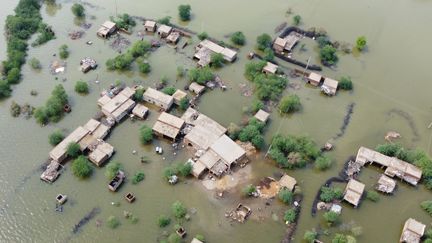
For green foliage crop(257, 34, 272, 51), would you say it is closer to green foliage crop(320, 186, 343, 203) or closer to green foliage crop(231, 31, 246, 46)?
green foliage crop(231, 31, 246, 46)

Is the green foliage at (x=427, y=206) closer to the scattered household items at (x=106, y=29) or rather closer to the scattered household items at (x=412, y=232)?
the scattered household items at (x=412, y=232)

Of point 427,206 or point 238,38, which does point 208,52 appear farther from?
point 427,206

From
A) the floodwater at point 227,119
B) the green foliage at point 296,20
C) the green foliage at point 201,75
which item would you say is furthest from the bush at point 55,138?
the green foliage at point 296,20

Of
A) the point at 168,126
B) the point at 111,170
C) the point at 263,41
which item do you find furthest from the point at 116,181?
the point at 263,41

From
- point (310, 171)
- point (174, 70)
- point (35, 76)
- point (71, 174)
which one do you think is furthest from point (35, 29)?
point (310, 171)

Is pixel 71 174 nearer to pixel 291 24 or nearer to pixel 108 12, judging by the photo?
pixel 108 12

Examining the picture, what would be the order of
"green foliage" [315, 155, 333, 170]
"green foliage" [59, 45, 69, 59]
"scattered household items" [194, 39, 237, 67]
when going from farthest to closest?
"green foliage" [59, 45, 69, 59] → "scattered household items" [194, 39, 237, 67] → "green foliage" [315, 155, 333, 170]

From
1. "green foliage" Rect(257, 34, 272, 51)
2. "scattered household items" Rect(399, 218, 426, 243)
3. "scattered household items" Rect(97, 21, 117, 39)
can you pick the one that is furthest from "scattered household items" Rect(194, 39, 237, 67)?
"scattered household items" Rect(399, 218, 426, 243)
